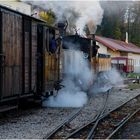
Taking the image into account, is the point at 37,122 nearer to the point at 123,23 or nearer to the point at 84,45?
the point at 84,45

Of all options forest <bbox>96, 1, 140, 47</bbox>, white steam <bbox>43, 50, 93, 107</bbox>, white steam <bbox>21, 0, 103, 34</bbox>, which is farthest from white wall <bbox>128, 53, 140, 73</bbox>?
white steam <bbox>43, 50, 93, 107</bbox>

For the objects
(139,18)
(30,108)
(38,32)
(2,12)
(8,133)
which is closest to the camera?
(8,133)

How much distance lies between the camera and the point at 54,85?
15953 mm

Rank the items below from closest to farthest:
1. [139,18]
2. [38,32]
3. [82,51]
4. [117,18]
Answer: [38,32]
[82,51]
[117,18]
[139,18]

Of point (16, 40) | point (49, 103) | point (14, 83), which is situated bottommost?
point (49, 103)

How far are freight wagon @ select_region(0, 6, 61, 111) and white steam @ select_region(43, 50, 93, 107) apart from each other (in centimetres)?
142

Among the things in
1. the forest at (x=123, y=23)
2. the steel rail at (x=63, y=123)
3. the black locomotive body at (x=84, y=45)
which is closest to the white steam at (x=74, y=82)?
the black locomotive body at (x=84, y=45)

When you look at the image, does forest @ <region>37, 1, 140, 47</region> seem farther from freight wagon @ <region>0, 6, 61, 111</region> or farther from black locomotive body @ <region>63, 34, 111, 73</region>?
freight wagon @ <region>0, 6, 61, 111</region>

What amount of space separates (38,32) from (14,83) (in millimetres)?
2857

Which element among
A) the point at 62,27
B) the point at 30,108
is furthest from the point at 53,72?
the point at 62,27

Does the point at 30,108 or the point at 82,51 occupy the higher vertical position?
the point at 82,51

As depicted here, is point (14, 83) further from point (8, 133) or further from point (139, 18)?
point (139, 18)

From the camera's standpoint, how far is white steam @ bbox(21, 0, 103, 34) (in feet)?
72.2

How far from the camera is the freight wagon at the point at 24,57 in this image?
11.4 meters
